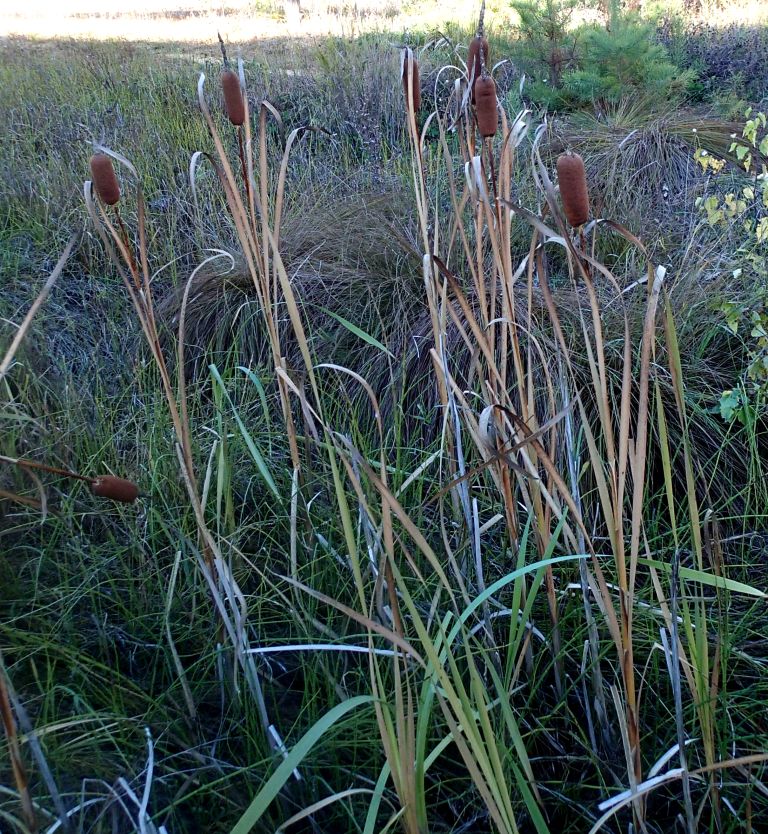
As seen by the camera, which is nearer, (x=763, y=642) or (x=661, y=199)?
(x=763, y=642)

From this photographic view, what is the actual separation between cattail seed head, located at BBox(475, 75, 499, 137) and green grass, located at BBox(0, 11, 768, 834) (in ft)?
0.47

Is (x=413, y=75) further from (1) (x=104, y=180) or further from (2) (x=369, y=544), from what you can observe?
(2) (x=369, y=544)

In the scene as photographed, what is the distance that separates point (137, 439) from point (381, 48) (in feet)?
13.4

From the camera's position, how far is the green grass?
38.5 inches

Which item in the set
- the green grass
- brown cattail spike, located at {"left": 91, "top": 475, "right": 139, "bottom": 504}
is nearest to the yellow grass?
the green grass

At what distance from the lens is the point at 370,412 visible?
2020mm

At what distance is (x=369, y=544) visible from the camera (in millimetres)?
1081

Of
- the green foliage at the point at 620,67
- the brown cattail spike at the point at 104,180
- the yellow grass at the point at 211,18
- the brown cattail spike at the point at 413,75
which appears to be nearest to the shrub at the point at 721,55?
the green foliage at the point at 620,67

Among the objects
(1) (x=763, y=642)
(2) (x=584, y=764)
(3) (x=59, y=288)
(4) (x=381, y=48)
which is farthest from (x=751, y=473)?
(4) (x=381, y=48)

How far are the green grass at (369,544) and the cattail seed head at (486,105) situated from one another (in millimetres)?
144

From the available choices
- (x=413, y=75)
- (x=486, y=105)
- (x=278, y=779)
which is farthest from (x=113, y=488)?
(x=413, y=75)

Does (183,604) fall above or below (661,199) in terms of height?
below

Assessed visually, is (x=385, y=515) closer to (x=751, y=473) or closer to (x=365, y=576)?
(x=365, y=576)

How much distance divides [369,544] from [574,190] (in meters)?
0.54
